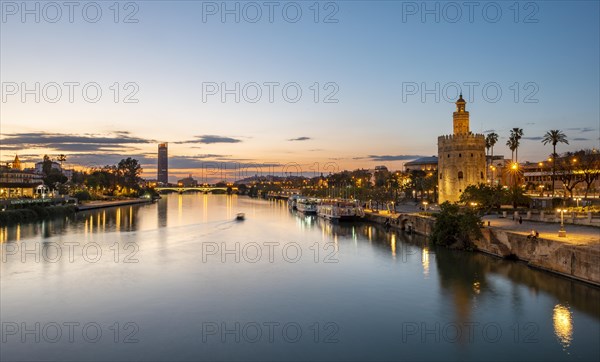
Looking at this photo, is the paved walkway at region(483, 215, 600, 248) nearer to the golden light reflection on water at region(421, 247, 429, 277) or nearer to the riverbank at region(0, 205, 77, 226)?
the golden light reflection on water at region(421, 247, 429, 277)

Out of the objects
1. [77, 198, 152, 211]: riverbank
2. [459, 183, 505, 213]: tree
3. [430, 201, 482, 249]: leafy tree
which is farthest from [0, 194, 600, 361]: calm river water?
[77, 198, 152, 211]: riverbank

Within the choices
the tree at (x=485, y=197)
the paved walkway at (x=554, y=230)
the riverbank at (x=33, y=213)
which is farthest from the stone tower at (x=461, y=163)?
the riverbank at (x=33, y=213)

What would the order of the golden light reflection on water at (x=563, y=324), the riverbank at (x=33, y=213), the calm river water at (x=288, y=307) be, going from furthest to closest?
1. the riverbank at (x=33, y=213)
2. the golden light reflection on water at (x=563, y=324)
3. the calm river water at (x=288, y=307)

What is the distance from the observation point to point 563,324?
81.2 ft

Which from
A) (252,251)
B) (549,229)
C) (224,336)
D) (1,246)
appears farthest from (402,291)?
(1,246)

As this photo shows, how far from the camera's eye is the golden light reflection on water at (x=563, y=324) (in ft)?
74.8

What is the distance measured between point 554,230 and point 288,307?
79.0 ft

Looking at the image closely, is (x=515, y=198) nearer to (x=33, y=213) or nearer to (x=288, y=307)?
(x=288, y=307)

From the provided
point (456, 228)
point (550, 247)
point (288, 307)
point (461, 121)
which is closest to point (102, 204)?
point (461, 121)

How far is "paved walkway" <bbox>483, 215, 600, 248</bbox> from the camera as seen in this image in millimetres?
33381

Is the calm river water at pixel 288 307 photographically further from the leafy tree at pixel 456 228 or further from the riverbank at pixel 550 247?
the leafy tree at pixel 456 228

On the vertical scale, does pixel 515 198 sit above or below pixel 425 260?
above

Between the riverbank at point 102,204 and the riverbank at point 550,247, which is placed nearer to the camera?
the riverbank at point 550,247

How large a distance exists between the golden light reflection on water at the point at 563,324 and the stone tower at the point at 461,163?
157ft
